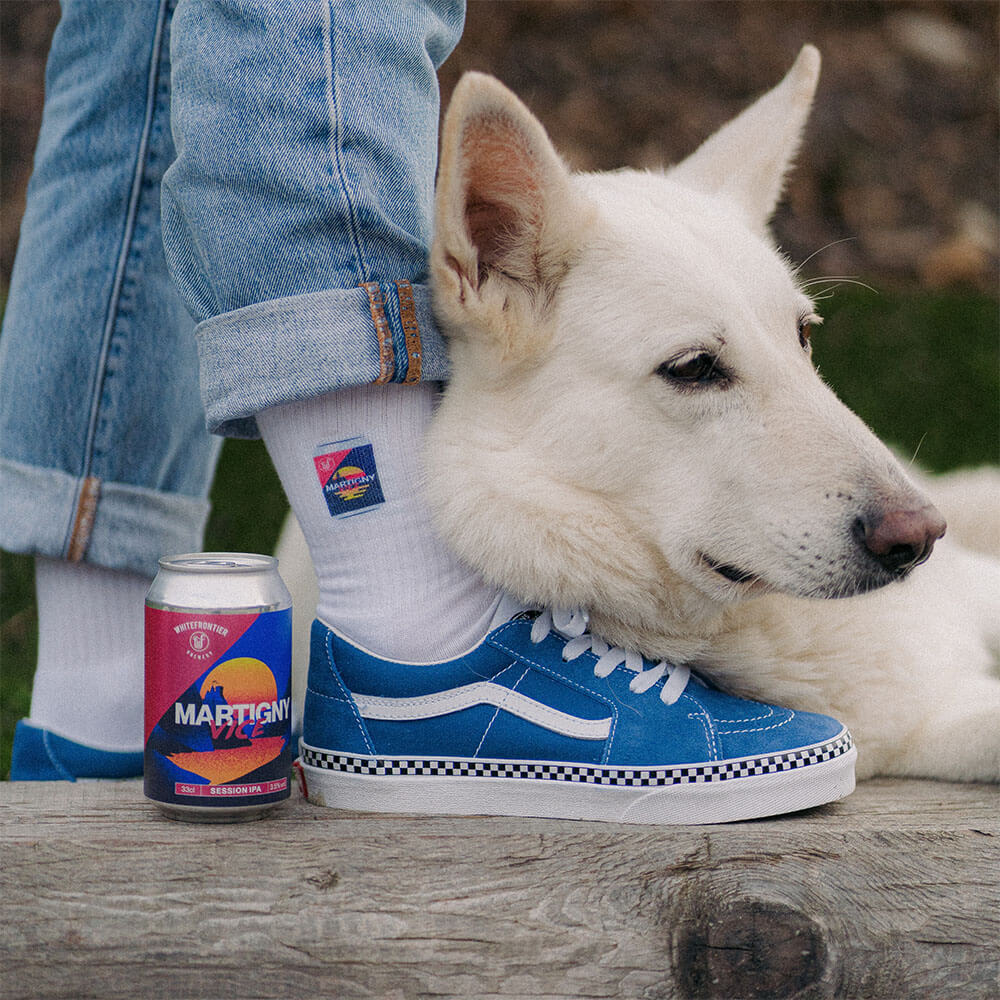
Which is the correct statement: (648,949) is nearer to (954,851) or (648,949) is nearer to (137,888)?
(954,851)

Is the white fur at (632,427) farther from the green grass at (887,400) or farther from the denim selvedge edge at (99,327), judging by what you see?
the green grass at (887,400)

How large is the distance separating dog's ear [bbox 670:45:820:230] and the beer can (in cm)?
106

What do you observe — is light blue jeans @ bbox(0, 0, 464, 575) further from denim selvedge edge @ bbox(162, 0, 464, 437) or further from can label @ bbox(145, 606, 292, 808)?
can label @ bbox(145, 606, 292, 808)

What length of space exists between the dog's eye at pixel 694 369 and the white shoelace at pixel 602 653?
13.3 inches

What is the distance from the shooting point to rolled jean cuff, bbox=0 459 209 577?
1832 mm

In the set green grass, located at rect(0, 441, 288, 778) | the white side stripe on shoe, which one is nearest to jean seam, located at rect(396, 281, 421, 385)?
the white side stripe on shoe

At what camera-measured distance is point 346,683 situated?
5.30ft

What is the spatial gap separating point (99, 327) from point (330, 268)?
54 centimetres

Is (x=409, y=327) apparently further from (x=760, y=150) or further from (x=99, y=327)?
(x=760, y=150)

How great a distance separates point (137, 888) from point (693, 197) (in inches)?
48.3

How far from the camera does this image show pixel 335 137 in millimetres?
1516

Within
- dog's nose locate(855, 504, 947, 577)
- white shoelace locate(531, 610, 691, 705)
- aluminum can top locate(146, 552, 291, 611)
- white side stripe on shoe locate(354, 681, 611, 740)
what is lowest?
white side stripe on shoe locate(354, 681, 611, 740)

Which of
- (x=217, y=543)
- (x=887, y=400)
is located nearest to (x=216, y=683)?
(x=217, y=543)

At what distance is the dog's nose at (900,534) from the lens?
147 centimetres
